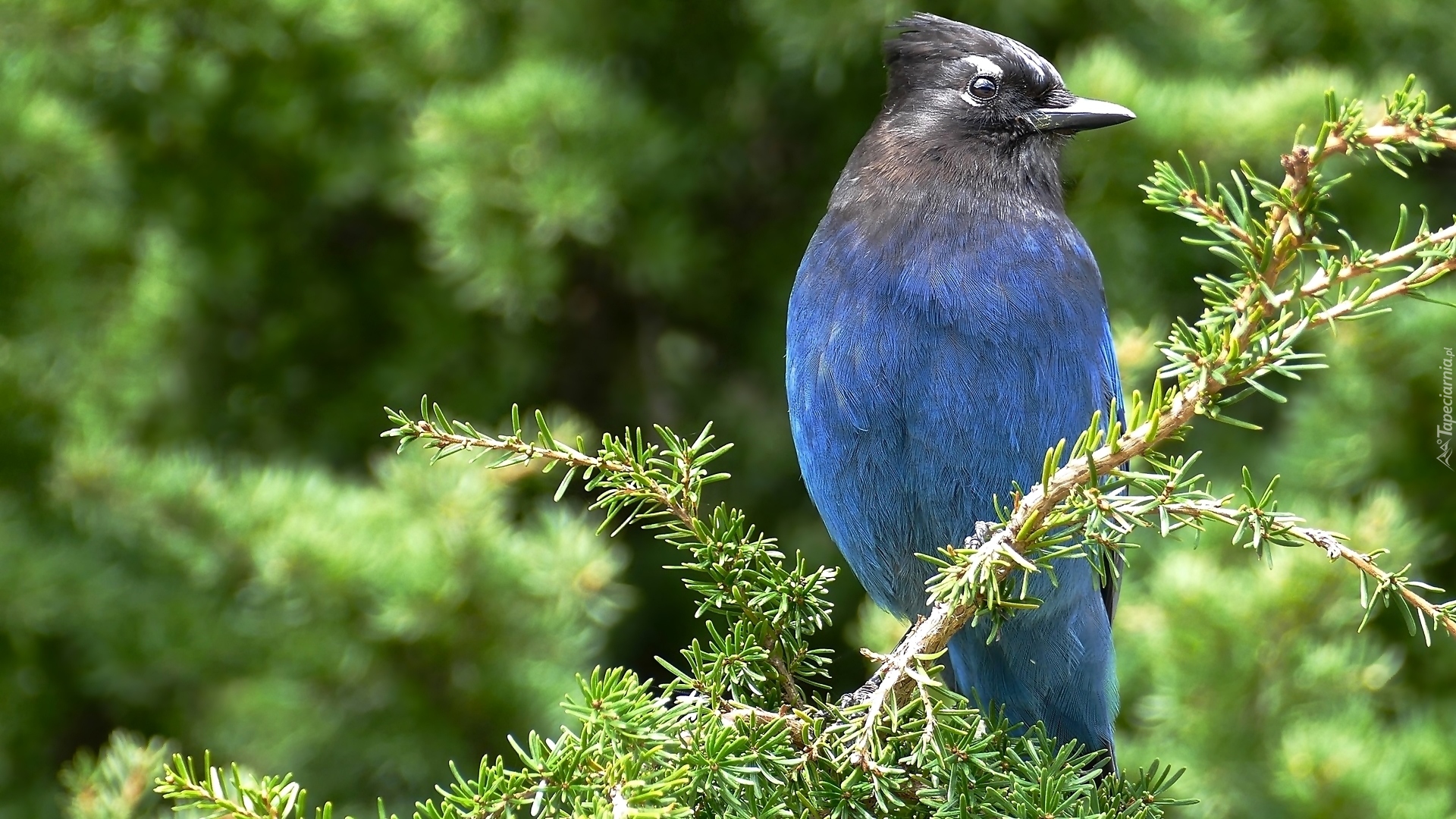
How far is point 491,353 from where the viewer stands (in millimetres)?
3172

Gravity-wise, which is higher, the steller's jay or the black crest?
the black crest

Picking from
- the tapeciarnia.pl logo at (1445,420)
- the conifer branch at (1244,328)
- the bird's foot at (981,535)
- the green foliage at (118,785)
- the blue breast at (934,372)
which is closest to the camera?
the conifer branch at (1244,328)

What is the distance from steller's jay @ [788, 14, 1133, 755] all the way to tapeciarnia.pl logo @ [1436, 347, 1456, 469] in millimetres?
801

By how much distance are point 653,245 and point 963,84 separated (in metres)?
0.78

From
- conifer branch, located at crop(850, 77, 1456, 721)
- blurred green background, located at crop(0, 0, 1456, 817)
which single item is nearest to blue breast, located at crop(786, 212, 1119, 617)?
blurred green background, located at crop(0, 0, 1456, 817)

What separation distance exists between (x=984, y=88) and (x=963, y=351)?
0.58m

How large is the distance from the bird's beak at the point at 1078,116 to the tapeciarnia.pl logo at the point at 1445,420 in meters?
0.85

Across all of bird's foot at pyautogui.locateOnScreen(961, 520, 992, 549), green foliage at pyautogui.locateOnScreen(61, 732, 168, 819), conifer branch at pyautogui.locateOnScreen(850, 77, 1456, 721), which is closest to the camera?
conifer branch at pyautogui.locateOnScreen(850, 77, 1456, 721)

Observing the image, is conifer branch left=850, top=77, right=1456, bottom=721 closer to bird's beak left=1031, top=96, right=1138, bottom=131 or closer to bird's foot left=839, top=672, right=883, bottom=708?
bird's foot left=839, top=672, right=883, bottom=708

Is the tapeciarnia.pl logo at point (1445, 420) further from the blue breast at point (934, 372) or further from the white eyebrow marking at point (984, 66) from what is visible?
the white eyebrow marking at point (984, 66)

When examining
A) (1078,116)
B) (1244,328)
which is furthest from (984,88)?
(1244,328)

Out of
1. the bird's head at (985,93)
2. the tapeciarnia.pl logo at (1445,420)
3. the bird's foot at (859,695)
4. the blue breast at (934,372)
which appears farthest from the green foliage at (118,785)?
the tapeciarnia.pl logo at (1445,420)

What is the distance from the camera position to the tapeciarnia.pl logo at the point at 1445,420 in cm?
268

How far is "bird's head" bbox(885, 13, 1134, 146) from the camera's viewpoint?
2355 mm
